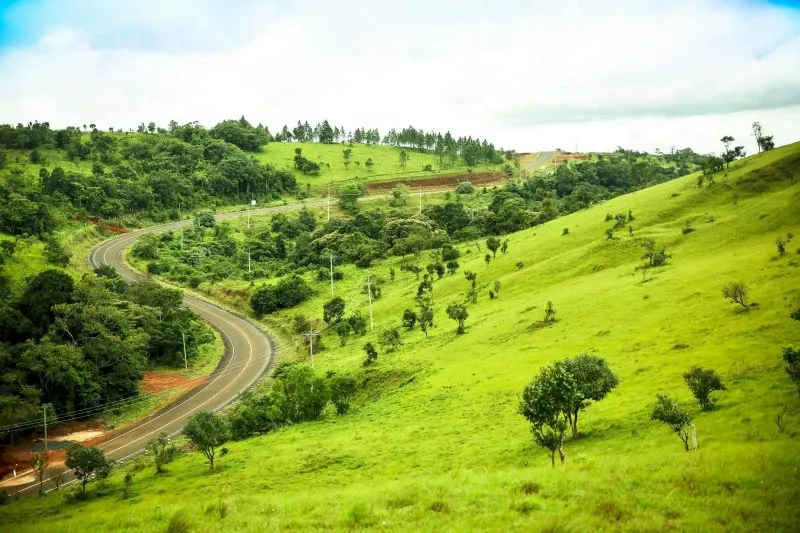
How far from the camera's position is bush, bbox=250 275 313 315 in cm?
Answer: 11188

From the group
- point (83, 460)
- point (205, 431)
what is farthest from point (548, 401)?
point (83, 460)

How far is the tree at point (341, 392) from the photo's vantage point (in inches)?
2418

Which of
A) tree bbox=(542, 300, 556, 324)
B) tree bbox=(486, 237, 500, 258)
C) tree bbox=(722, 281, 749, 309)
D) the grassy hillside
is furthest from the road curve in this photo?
tree bbox=(722, 281, 749, 309)

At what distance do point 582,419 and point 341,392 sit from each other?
100 ft

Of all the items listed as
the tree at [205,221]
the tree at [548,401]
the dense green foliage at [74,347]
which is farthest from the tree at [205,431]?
the tree at [205,221]

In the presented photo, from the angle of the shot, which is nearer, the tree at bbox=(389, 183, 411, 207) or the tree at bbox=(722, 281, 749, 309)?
the tree at bbox=(722, 281, 749, 309)

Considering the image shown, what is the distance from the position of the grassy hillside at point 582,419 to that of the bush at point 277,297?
32.8 feet

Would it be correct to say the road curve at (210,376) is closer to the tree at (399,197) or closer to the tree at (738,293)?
the tree at (738,293)

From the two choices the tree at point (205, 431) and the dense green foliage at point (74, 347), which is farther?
the dense green foliage at point (74, 347)

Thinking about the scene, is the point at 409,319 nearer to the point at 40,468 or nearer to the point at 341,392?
the point at 341,392

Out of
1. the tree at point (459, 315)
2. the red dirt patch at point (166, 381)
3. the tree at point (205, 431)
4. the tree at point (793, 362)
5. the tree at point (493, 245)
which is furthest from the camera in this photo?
the tree at point (493, 245)

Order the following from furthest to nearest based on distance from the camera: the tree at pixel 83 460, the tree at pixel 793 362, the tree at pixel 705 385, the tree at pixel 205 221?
the tree at pixel 205 221 < the tree at pixel 83 460 < the tree at pixel 705 385 < the tree at pixel 793 362

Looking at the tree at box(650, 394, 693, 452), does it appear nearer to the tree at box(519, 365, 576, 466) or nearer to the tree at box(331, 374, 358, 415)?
the tree at box(519, 365, 576, 466)

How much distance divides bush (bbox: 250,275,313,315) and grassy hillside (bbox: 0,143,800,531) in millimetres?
10005
